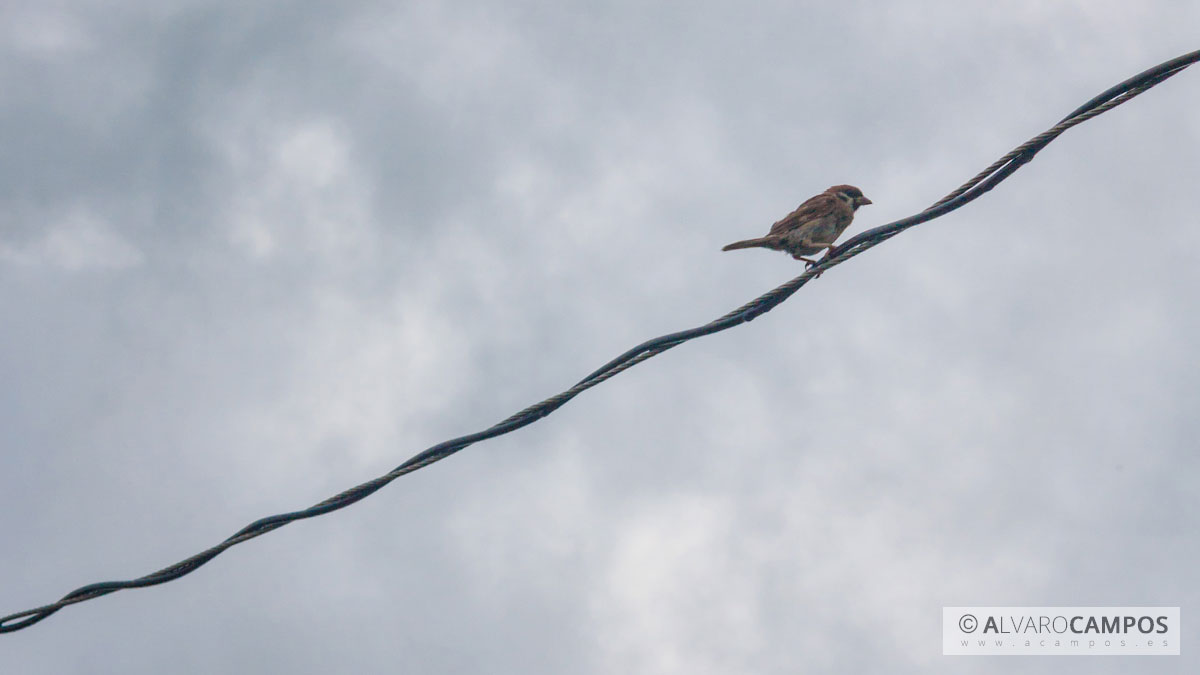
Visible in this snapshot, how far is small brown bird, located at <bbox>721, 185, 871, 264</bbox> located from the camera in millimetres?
8906

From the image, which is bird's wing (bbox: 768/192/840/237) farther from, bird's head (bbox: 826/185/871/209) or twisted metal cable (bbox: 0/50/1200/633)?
twisted metal cable (bbox: 0/50/1200/633)

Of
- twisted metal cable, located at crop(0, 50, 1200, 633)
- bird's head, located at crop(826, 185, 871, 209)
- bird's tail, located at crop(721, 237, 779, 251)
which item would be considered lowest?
twisted metal cable, located at crop(0, 50, 1200, 633)

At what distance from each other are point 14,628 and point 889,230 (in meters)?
5.34

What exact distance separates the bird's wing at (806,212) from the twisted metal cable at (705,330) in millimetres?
3533

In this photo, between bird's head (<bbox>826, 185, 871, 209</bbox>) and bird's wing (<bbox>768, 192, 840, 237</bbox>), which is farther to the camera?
bird's head (<bbox>826, 185, 871, 209</bbox>)

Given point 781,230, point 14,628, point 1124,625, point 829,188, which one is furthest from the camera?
point 1124,625

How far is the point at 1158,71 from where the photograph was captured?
16.2 feet

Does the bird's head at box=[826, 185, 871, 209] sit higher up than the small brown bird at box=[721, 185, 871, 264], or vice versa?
the bird's head at box=[826, 185, 871, 209]

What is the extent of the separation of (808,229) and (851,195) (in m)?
0.98

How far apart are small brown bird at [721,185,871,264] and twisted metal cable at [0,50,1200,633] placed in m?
3.51

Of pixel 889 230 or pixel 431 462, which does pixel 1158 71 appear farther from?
pixel 431 462

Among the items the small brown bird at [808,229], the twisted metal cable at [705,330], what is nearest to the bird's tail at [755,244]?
the small brown bird at [808,229]

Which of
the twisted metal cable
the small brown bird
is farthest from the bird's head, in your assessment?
the twisted metal cable

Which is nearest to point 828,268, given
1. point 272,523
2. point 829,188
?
point 272,523
